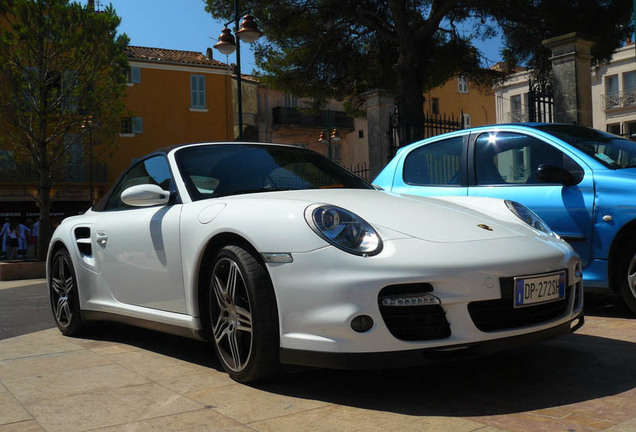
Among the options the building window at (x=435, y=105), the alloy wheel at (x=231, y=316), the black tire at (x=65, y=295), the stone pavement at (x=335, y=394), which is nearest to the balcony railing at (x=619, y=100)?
the building window at (x=435, y=105)

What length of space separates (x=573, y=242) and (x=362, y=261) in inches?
106

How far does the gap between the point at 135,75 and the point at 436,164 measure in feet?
102

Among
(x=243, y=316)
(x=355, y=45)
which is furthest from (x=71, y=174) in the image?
(x=243, y=316)

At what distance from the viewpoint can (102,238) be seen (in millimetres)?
4430

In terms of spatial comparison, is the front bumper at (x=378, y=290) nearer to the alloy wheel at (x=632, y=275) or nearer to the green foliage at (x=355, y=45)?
the alloy wheel at (x=632, y=275)

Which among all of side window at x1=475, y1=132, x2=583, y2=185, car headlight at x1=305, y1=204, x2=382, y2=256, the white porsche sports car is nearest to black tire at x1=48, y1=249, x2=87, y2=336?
the white porsche sports car

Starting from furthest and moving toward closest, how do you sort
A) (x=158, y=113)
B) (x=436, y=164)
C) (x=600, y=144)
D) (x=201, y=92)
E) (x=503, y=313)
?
(x=201, y=92)
(x=158, y=113)
(x=436, y=164)
(x=600, y=144)
(x=503, y=313)

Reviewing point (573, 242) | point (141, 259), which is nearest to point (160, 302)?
point (141, 259)

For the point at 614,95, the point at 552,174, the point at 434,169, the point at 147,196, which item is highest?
the point at 614,95

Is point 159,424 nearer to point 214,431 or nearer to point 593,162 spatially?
point 214,431

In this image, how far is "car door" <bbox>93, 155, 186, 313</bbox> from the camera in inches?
146

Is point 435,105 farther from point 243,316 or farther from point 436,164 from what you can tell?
point 243,316

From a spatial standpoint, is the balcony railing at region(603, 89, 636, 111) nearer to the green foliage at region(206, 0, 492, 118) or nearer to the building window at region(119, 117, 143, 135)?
the green foliage at region(206, 0, 492, 118)

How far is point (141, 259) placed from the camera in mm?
3980
